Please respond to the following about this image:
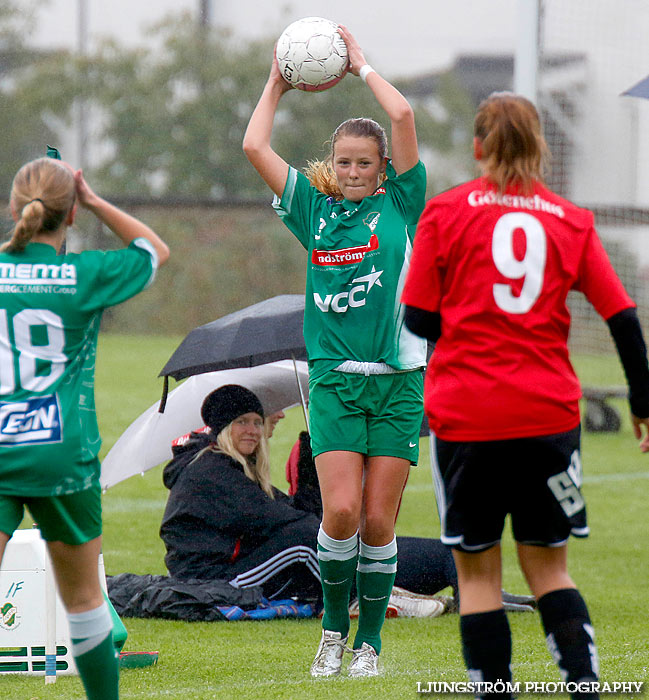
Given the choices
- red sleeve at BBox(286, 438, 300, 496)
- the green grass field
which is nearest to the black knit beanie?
red sleeve at BBox(286, 438, 300, 496)

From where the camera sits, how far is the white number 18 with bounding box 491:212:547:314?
3121 mm

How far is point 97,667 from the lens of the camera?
11.1ft

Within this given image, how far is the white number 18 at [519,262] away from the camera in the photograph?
3.12m

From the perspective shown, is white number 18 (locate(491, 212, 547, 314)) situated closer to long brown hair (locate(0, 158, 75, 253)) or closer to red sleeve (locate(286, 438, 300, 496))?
long brown hair (locate(0, 158, 75, 253))

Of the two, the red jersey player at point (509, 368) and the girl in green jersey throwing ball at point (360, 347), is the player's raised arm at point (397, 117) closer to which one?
the girl in green jersey throwing ball at point (360, 347)

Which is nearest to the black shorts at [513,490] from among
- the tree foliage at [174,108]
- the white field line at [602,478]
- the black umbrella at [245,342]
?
the black umbrella at [245,342]

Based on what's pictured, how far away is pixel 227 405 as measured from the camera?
6062 mm

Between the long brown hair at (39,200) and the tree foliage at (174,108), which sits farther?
the tree foliage at (174,108)

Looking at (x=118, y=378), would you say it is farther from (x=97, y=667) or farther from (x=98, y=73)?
(x=97, y=667)

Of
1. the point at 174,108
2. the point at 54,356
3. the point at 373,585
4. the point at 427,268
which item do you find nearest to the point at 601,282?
the point at 427,268

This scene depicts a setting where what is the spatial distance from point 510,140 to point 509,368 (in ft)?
2.04

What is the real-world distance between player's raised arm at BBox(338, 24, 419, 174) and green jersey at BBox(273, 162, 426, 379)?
0.05 meters

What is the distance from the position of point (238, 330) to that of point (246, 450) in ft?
2.10

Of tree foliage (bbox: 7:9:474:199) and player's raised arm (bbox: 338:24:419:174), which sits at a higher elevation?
tree foliage (bbox: 7:9:474:199)
